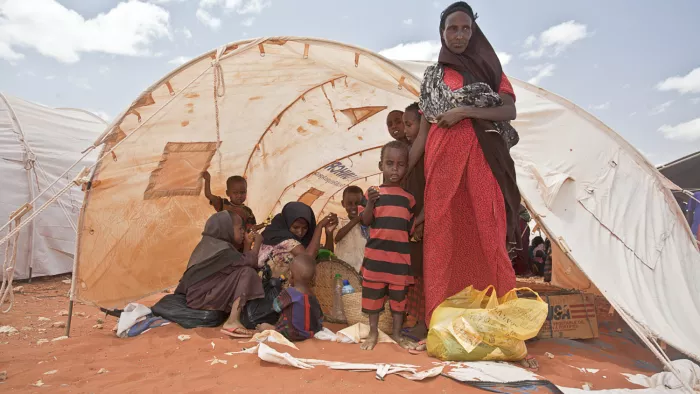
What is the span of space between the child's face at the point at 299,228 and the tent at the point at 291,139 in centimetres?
133

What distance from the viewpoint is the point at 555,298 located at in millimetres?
3684

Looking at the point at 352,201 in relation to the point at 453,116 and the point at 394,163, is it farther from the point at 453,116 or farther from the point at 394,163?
the point at 453,116

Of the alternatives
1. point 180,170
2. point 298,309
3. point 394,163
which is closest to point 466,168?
point 394,163

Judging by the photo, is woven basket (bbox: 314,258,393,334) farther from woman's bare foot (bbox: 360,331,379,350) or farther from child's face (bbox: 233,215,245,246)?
child's face (bbox: 233,215,245,246)

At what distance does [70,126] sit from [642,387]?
9971 millimetres

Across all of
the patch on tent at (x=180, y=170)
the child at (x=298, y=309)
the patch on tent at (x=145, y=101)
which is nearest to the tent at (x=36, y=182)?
the patch on tent at (x=180, y=170)

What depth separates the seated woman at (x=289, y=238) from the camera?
4.24 metres

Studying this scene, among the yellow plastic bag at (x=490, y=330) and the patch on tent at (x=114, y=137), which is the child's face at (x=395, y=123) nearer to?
the yellow plastic bag at (x=490, y=330)

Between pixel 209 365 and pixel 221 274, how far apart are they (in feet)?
4.15

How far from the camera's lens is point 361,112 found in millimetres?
5773

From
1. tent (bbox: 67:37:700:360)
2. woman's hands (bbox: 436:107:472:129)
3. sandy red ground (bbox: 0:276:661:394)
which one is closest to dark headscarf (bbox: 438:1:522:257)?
woman's hands (bbox: 436:107:472:129)

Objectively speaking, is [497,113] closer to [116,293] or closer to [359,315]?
[359,315]

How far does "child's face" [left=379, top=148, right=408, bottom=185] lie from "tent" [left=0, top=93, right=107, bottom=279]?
589 centimetres

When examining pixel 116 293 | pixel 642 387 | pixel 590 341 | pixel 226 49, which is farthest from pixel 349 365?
pixel 116 293
